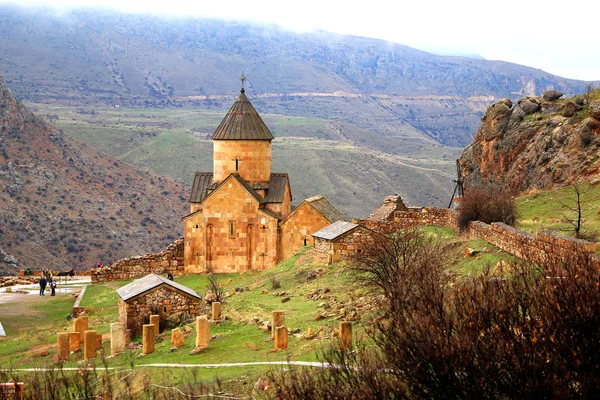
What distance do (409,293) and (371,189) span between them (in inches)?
3264

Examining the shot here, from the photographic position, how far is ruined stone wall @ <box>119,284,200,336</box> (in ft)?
71.7

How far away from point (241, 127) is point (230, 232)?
12.7 ft

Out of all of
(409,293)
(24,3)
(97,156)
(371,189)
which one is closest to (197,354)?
(409,293)

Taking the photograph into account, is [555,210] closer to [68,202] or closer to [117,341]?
[117,341]

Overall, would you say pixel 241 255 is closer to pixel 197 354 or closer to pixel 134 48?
pixel 197 354

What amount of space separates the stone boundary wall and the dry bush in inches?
998

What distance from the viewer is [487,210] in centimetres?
2564

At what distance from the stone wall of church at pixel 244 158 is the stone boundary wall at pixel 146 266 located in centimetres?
325

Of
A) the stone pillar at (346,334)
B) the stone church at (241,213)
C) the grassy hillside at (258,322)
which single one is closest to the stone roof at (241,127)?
the stone church at (241,213)

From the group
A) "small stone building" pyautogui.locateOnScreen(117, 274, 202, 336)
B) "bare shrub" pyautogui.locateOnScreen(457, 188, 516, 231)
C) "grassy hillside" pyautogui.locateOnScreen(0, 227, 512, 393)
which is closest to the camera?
"grassy hillside" pyautogui.locateOnScreen(0, 227, 512, 393)

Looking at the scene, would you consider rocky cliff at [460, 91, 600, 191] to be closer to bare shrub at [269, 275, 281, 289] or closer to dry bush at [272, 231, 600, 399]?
bare shrub at [269, 275, 281, 289]

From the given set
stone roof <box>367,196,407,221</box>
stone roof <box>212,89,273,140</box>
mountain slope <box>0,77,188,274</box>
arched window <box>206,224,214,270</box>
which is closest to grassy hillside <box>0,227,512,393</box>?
stone roof <box>367,196,407,221</box>

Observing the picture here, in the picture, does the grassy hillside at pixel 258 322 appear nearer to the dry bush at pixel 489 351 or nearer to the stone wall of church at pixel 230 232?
the dry bush at pixel 489 351

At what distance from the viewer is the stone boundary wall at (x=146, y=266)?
37844 millimetres
